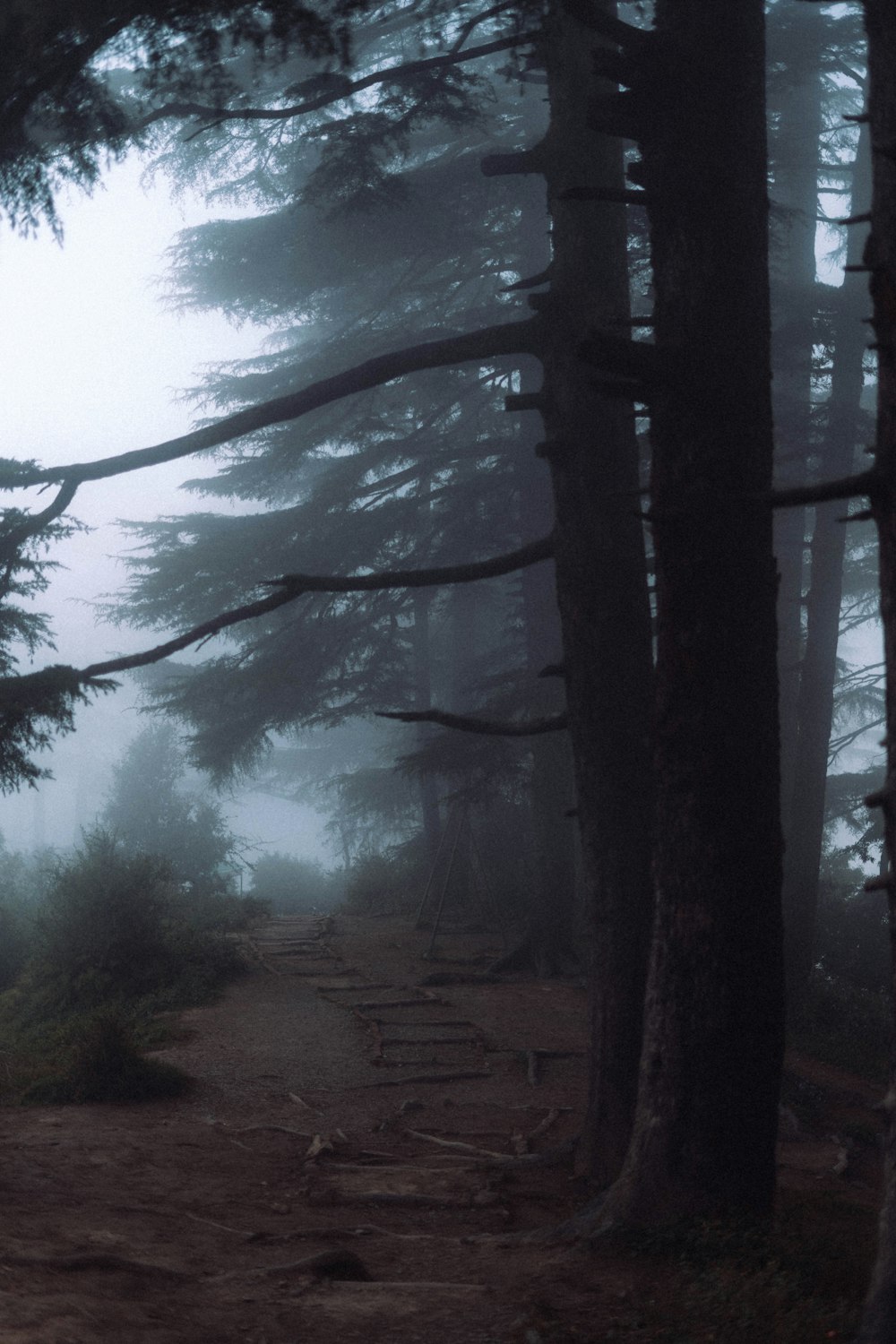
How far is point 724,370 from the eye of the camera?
534 cm

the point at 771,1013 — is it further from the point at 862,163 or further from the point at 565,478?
the point at 862,163

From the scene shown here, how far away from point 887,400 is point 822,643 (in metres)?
12.8

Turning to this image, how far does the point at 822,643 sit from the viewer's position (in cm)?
1575

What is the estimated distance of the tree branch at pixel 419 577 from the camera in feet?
20.4

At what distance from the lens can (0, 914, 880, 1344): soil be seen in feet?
13.5

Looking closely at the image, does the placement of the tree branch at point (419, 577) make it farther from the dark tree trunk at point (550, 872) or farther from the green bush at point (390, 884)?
the green bush at point (390, 884)

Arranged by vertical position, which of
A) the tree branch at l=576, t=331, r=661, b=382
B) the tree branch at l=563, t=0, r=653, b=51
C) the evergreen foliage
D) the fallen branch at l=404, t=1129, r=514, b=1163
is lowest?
the fallen branch at l=404, t=1129, r=514, b=1163

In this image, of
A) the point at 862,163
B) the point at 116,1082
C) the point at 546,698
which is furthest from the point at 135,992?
the point at 862,163

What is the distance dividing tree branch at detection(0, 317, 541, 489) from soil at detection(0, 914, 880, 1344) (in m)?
4.06

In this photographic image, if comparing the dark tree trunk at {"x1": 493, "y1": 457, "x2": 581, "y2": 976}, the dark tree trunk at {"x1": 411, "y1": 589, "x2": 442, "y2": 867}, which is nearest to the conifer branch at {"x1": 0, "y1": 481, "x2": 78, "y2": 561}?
the dark tree trunk at {"x1": 493, "y1": 457, "x2": 581, "y2": 976}

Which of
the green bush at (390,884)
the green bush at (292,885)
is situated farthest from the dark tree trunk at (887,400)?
the green bush at (292,885)

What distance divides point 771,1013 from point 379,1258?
2.27 meters

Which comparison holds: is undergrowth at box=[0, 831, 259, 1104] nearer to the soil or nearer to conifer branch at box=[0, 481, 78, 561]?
the soil

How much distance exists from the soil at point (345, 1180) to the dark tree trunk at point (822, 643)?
377 centimetres
